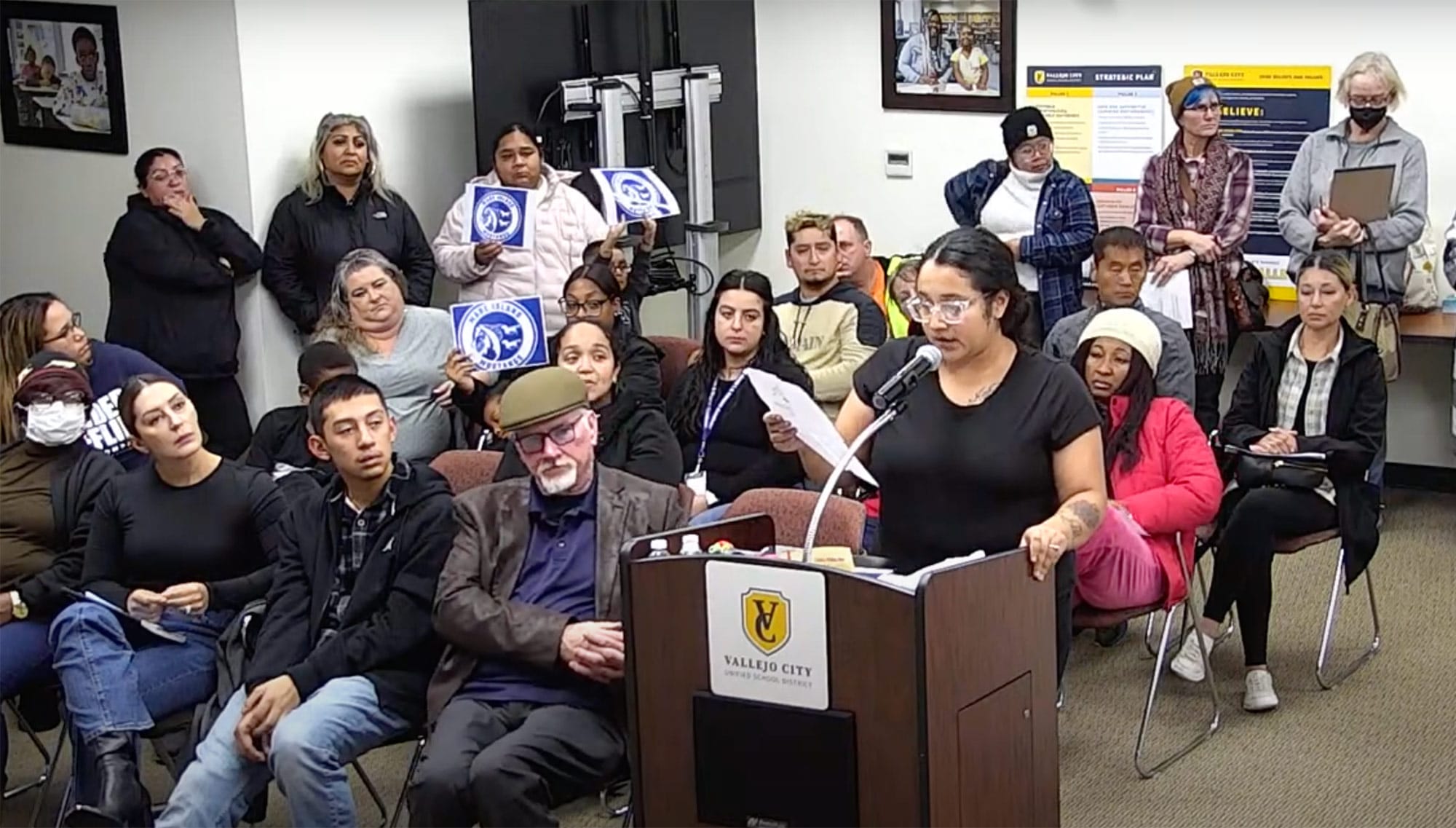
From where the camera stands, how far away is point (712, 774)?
9.25 feet

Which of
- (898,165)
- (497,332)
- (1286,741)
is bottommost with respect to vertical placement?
(1286,741)

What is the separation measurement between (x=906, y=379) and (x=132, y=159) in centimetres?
441

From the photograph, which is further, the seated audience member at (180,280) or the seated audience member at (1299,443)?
the seated audience member at (180,280)

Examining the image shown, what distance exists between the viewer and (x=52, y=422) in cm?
415

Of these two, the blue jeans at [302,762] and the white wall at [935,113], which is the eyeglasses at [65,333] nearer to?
the blue jeans at [302,762]

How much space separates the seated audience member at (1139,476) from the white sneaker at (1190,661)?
564 millimetres

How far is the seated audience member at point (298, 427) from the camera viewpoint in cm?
464

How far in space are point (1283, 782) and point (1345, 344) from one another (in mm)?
1335

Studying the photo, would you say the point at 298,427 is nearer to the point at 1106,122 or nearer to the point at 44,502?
the point at 44,502

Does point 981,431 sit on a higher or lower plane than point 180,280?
lower

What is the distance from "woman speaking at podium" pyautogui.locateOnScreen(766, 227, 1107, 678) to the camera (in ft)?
10.2

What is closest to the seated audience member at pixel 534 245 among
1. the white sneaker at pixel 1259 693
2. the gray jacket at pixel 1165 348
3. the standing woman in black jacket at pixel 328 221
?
the standing woman in black jacket at pixel 328 221

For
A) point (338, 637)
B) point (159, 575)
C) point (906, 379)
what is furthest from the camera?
point (159, 575)

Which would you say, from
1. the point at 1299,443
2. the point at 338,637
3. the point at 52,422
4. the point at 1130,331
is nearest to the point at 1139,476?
the point at 1130,331
